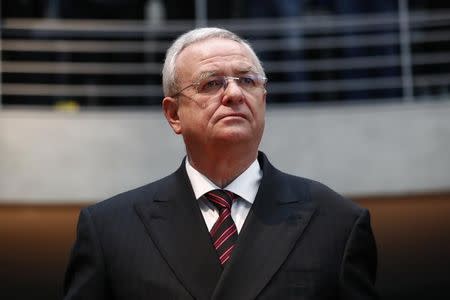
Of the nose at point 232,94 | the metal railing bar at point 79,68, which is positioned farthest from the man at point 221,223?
the metal railing bar at point 79,68

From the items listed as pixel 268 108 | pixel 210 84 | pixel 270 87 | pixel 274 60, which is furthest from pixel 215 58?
pixel 274 60

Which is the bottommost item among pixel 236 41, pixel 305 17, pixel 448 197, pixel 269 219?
pixel 448 197

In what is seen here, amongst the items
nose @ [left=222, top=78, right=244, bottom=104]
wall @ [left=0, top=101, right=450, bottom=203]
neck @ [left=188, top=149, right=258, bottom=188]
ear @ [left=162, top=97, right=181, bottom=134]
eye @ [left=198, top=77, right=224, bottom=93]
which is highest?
eye @ [left=198, top=77, right=224, bottom=93]

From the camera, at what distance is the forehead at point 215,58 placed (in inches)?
113

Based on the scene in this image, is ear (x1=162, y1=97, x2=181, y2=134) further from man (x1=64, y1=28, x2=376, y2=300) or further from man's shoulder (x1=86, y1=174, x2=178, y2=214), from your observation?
A: man's shoulder (x1=86, y1=174, x2=178, y2=214)

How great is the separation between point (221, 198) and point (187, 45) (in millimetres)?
490

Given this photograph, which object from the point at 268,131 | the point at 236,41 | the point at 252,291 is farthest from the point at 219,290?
the point at 268,131

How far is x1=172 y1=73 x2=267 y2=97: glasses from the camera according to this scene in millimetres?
2865

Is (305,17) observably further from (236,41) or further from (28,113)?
(236,41)

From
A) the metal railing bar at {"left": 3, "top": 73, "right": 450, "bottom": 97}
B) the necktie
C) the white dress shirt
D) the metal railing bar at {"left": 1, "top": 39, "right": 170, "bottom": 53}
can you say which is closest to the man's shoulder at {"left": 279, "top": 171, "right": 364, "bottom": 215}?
the white dress shirt

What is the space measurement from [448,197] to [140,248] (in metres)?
6.05

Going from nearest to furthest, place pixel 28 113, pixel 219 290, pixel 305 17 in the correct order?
1. pixel 219 290
2. pixel 28 113
3. pixel 305 17

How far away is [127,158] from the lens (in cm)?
820

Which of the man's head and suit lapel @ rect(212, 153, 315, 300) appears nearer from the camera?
suit lapel @ rect(212, 153, 315, 300)
